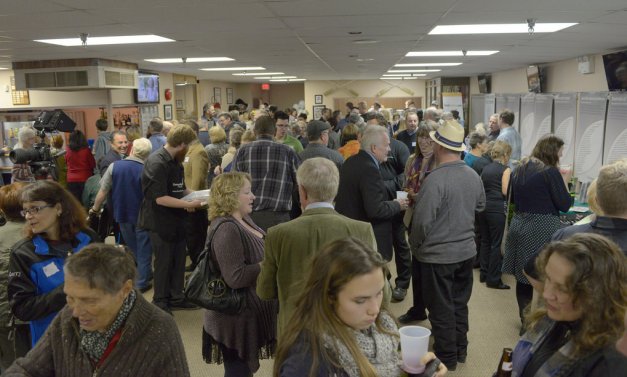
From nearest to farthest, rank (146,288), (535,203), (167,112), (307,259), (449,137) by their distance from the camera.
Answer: (307,259) < (449,137) < (535,203) < (146,288) < (167,112)

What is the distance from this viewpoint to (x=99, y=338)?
1689 mm

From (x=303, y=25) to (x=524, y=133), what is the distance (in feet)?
22.0

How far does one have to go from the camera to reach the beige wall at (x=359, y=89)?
64.2 ft

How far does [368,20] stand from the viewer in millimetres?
4402

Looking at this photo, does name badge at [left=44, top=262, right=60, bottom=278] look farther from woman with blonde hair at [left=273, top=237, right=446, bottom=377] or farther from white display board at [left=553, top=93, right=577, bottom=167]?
white display board at [left=553, top=93, right=577, bottom=167]

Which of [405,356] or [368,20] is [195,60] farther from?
[405,356]

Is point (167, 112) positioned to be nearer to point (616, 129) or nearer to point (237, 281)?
point (616, 129)

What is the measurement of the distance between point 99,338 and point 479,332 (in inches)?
132

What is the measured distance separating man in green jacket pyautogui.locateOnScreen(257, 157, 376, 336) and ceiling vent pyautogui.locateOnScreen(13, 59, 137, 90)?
6.13 metres

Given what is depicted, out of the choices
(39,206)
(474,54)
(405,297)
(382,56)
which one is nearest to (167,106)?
(382,56)

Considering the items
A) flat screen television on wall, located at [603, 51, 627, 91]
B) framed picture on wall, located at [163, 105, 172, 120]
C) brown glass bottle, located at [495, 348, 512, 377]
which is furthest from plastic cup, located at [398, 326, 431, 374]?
framed picture on wall, located at [163, 105, 172, 120]

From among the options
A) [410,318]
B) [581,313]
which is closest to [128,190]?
→ [410,318]

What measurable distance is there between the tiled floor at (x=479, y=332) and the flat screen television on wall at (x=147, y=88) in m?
6.04

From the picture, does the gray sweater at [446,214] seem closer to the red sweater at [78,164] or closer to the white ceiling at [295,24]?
Answer: the white ceiling at [295,24]
